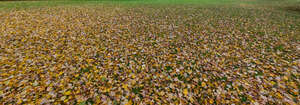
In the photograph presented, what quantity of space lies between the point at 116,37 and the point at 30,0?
757 inches

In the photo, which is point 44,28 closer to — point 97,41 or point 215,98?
point 97,41

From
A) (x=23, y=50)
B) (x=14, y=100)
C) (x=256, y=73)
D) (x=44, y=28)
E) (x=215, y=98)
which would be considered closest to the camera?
(x=14, y=100)

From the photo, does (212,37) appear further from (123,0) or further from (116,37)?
(123,0)

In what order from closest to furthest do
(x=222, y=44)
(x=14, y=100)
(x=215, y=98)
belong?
1. (x=14, y=100)
2. (x=215, y=98)
3. (x=222, y=44)

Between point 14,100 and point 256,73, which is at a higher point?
point 256,73

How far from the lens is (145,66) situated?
478 cm

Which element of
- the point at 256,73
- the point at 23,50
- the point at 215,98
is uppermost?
the point at 23,50

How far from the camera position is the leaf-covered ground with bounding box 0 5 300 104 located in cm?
356

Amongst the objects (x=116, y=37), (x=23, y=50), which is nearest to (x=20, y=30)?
(x=23, y=50)

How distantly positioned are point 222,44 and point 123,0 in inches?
749

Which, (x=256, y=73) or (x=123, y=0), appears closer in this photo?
(x=256, y=73)

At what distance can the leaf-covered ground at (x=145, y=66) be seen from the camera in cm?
356

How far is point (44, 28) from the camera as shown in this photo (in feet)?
25.7

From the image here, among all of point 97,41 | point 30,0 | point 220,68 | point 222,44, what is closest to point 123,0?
point 30,0
